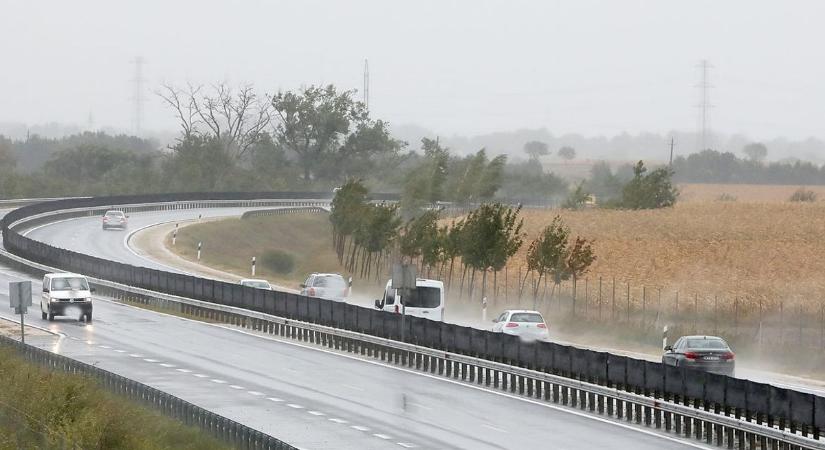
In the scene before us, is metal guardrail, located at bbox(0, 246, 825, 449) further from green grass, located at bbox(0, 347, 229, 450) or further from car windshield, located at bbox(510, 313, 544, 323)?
green grass, located at bbox(0, 347, 229, 450)

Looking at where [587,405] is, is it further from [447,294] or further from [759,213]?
[759,213]

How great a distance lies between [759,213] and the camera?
10212 cm

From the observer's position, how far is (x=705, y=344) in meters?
36.5

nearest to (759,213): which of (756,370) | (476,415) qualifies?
(756,370)

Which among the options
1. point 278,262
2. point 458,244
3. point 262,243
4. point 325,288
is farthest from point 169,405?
point 262,243

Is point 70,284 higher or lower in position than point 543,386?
higher

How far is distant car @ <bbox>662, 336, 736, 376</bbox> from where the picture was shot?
36.1 meters

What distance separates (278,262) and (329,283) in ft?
143

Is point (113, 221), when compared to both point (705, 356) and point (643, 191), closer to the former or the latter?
point (643, 191)

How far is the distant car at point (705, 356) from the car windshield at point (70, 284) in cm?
2524

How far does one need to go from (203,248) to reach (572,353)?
65665 millimetres

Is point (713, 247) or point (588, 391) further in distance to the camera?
point (713, 247)

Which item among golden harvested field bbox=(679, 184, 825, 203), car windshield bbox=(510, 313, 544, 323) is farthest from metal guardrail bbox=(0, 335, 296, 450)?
golden harvested field bbox=(679, 184, 825, 203)

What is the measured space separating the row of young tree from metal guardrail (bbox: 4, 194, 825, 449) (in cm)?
1714
